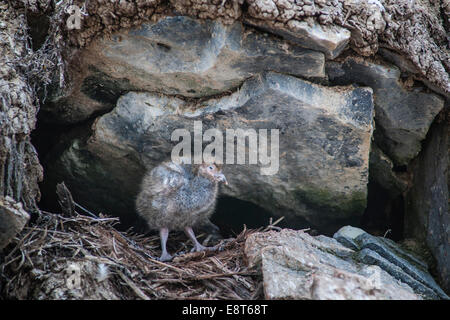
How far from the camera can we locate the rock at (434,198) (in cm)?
429

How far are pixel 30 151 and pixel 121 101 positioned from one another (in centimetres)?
104

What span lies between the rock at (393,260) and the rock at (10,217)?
2.76 metres

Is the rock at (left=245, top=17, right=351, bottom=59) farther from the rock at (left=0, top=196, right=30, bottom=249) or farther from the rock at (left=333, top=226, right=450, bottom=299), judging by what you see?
the rock at (left=0, top=196, right=30, bottom=249)

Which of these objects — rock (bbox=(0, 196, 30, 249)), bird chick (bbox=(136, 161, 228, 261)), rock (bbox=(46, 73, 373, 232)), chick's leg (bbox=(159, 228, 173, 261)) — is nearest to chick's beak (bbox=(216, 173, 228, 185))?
bird chick (bbox=(136, 161, 228, 261))

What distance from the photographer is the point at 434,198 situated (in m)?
4.54

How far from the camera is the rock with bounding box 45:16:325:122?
3910 millimetres

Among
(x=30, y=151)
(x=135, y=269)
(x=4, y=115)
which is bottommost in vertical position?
(x=135, y=269)

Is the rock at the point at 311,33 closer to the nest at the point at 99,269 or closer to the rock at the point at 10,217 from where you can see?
the nest at the point at 99,269

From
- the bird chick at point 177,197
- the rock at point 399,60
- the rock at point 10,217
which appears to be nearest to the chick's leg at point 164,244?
the bird chick at point 177,197

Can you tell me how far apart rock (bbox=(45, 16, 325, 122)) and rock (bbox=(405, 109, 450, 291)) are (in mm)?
1420

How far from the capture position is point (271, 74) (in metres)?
4.15

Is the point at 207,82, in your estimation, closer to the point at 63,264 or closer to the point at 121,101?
the point at 121,101
